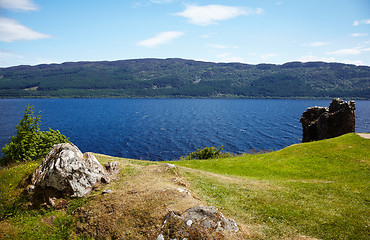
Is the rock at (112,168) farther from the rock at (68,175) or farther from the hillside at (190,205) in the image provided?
the rock at (68,175)

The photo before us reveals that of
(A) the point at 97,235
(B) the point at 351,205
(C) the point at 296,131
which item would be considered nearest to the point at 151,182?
(A) the point at 97,235

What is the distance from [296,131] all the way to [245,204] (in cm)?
11544

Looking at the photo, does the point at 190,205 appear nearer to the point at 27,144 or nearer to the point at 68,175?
the point at 68,175

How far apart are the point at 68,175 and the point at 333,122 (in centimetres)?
5449

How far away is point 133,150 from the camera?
8625 cm

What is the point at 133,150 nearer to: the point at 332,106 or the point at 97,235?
the point at 332,106

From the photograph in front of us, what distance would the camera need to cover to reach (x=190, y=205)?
53.3 ft

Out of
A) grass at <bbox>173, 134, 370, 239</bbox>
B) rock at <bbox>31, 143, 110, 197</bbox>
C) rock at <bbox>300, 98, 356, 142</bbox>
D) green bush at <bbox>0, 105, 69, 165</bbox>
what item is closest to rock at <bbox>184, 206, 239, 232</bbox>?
grass at <bbox>173, 134, 370, 239</bbox>

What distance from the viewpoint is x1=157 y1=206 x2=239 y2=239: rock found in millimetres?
13836

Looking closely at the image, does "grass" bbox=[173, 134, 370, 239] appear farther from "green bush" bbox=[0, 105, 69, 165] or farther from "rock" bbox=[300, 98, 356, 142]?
"green bush" bbox=[0, 105, 69, 165]

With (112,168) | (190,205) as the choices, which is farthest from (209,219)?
(112,168)

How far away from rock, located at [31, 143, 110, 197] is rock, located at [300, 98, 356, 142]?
50.8 metres

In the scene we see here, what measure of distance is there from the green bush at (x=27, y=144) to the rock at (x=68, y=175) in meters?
16.4

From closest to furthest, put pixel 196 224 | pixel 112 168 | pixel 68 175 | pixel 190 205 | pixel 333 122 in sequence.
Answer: pixel 196 224, pixel 190 205, pixel 68 175, pixel 112 168, pixel 333 122
